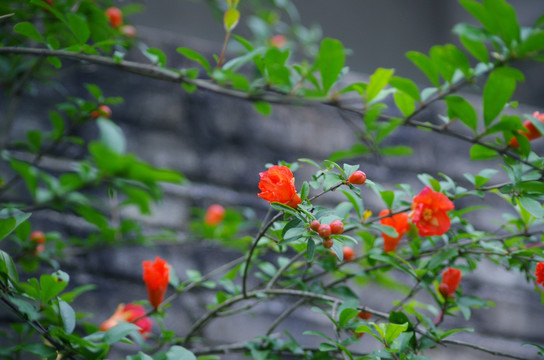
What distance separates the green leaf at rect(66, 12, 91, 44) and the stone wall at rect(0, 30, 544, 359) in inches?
27.4

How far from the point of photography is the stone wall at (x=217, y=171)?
132 centimetres

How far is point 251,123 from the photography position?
153 centimetres

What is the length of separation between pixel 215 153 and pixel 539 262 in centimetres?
105

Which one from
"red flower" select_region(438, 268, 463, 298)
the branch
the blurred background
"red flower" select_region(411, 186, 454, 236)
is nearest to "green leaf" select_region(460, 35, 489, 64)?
the branch

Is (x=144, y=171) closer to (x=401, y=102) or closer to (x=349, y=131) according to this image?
(x=401, y=102)

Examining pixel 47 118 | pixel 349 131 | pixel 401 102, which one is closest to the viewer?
pixel 401 102

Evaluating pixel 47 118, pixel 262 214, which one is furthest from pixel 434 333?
pixel 47 118

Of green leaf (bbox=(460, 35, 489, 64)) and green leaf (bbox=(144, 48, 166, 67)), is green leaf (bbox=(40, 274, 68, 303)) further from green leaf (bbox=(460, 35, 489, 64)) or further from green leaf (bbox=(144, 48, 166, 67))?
green leaf (bbox=(460, 35, 489, 64))

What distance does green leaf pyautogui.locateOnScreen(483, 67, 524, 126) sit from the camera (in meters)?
0.66

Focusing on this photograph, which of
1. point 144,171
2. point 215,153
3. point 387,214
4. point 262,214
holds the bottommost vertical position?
point 262,214

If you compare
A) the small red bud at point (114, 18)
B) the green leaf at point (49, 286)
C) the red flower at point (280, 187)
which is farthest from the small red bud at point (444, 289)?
the small red bud at point (114, 18)

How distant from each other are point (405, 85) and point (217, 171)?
85 cm

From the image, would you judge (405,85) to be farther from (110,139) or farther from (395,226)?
(110,139)

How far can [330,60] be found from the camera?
76 cm
